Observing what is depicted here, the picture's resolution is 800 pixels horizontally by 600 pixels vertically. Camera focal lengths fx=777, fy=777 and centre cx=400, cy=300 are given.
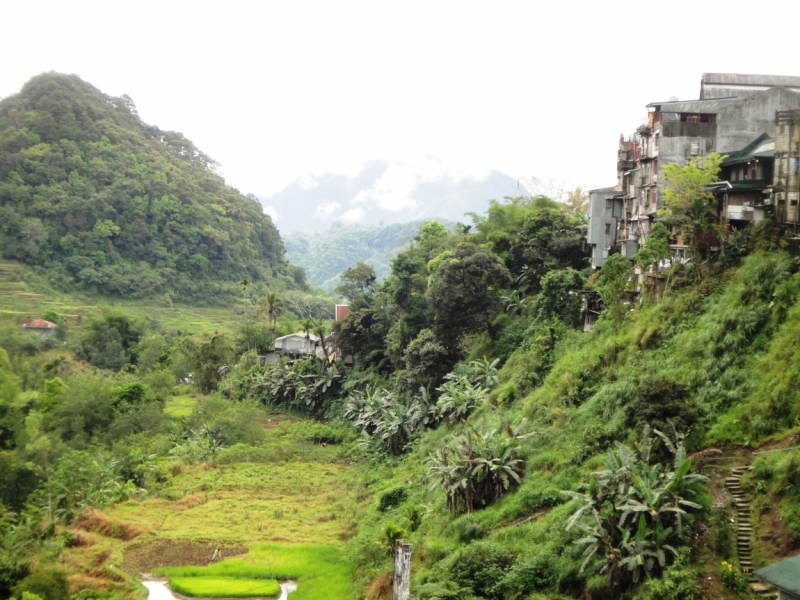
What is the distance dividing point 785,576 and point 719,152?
18782 mm

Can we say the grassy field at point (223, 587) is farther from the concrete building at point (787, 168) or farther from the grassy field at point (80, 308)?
the grassy field at point (80, 308)

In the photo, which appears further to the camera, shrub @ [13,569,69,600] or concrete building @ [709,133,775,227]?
concrete building @ [709,133,775,227]

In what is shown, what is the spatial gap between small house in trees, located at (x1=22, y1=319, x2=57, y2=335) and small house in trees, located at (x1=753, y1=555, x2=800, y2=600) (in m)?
51.6

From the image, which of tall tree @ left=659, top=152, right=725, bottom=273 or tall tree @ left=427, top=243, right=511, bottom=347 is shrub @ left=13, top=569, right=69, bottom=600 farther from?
tall tree @ left=659, top=152, right=725, bottom=273

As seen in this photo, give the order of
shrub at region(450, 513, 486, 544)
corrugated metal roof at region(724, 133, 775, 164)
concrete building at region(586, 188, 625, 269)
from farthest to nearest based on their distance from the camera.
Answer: concrete building at region(586, 188, 625, 269)
corrugated metal roof at region(724, 133, 775, 164)
shrub at region(450, 513, 486, 544)

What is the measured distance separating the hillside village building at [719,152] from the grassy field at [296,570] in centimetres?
1403

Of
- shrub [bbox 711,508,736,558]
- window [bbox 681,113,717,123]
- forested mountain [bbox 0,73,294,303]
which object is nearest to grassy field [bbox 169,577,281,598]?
shrub [bbox 711,508,736,558]

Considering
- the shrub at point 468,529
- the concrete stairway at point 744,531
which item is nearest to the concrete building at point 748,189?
the concrete stairway at point 744,531

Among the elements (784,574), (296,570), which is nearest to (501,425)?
(296,570)

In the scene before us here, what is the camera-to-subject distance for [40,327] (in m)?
54.1

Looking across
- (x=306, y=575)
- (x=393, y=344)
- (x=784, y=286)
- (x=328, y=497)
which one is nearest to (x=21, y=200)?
(x=393, y=344)

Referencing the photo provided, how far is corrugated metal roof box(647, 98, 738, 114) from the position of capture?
91.6 feet

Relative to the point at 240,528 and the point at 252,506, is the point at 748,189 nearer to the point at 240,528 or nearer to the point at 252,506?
the point at 240,528

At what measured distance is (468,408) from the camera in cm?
2820
